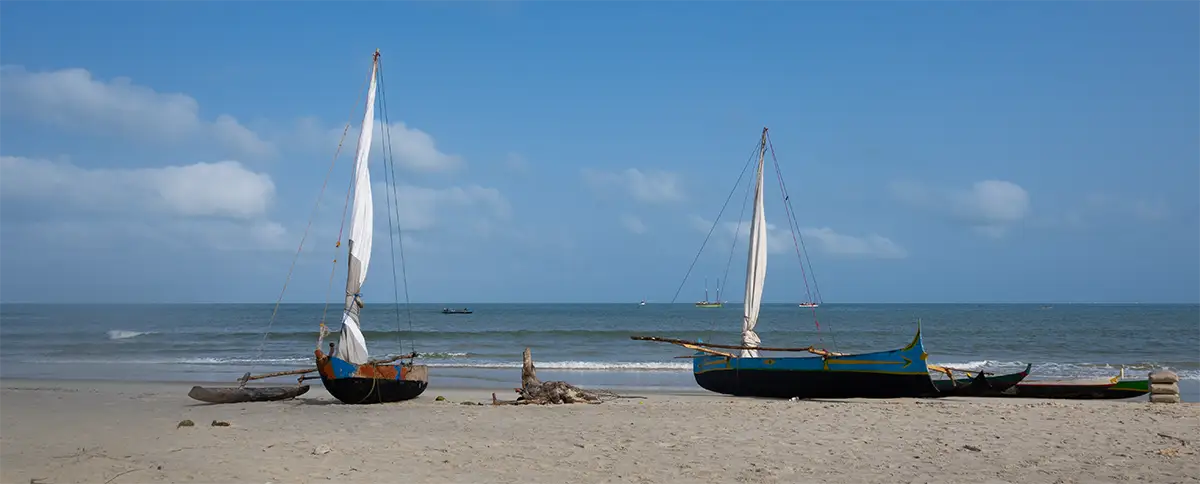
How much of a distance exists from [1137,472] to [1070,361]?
2958 centimetres

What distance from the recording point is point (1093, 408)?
1753 centimetres

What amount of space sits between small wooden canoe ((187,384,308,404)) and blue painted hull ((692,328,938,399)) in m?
10.1

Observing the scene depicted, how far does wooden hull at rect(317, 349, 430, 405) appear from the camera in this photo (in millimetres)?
18188

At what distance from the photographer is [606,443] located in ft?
41.2

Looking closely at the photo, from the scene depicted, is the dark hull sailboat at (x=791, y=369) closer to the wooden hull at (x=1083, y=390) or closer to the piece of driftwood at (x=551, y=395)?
the wooden hull at (x=1083, y=390)

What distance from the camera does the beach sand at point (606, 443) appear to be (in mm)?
10188

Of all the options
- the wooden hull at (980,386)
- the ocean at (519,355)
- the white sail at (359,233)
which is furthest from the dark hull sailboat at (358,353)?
the wooden hull at (980,386)

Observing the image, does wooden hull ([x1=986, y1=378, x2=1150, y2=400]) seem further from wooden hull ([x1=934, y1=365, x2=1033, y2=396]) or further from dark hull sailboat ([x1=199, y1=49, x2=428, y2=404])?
dark hull sailboat ([x1=199, y1=49, x2=428, y2=404])

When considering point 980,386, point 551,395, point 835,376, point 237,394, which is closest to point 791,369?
point 835,376

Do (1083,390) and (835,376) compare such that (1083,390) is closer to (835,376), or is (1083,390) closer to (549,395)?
(835,376)

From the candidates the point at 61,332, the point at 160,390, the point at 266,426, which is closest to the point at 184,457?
the point at 266,426

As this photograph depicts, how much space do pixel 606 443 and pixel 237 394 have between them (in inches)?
384

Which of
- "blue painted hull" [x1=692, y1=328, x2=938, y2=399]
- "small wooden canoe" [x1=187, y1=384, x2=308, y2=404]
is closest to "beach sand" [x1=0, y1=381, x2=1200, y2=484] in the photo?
"small wooden canoe" [x1=187, y1=384, x2=308, y2=404]

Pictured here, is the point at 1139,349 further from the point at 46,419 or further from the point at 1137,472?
the point at 46,419
